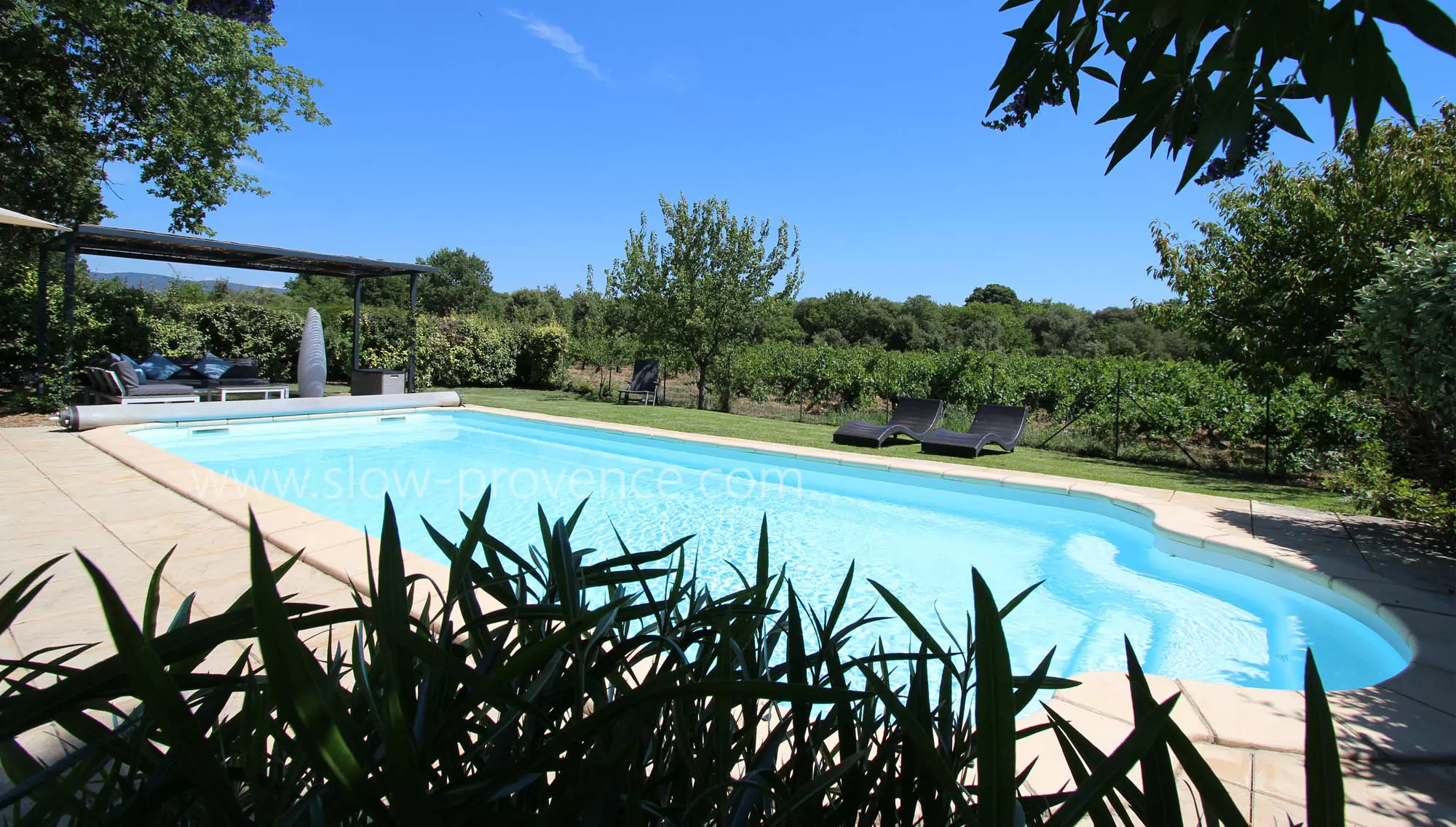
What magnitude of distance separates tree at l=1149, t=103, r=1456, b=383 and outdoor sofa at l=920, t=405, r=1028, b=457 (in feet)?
8.29

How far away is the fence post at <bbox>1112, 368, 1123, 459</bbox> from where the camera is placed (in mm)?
10906

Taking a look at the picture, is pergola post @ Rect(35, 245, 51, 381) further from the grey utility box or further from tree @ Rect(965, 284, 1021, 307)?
tree @ Rect(965, 284, 1021, 307)

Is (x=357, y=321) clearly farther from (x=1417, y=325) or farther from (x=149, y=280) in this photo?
(x=1417, y=325)

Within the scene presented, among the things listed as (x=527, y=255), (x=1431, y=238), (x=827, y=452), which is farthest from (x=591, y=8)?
(x=527, y=255)

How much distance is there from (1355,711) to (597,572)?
365cm

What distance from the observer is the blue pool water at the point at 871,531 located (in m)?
4.89

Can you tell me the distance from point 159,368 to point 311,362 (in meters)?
2.35

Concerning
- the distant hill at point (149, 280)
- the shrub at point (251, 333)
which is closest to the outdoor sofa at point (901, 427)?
the shrub at point (251, 333)

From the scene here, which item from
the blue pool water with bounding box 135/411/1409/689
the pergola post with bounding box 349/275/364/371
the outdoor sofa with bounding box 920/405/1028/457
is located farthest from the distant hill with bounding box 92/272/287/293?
the outdoor sofa with bounding box 920/405/1028/457

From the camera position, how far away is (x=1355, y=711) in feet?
9.98

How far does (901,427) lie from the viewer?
451 inches

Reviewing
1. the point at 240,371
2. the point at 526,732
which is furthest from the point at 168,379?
the point at 526,732

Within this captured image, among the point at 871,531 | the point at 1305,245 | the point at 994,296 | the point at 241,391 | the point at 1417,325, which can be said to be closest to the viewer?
the point at 1417,325

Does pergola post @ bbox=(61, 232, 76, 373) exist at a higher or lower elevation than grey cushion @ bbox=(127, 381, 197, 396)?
higher
